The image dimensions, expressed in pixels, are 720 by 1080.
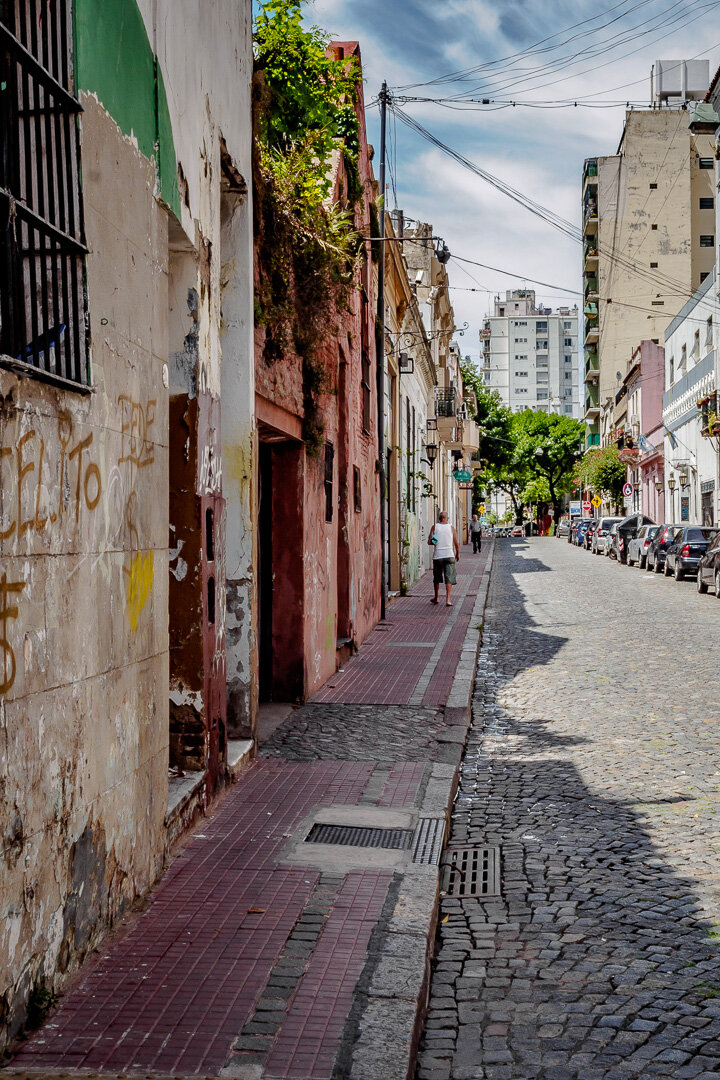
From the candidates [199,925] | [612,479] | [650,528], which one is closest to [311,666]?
[199,925]

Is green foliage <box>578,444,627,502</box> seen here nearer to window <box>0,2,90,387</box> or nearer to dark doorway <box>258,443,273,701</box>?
dark doorway <box>258,443,273,701</box>

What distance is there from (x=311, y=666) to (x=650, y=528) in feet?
90.7

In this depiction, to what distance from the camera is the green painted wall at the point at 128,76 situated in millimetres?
4207

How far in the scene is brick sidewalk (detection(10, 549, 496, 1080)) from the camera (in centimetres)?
346

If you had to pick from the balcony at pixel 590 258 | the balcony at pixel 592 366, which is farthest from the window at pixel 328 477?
the balcony at pixel 592 366

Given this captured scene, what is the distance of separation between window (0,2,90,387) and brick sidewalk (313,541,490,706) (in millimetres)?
6896

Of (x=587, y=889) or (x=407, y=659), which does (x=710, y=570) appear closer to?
(x=407, y=659)

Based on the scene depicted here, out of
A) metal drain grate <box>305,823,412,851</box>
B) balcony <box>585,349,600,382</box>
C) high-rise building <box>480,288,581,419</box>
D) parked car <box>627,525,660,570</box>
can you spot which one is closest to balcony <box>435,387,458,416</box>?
parked car <box>627,525,660,570</box>

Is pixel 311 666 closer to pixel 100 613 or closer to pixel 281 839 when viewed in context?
pixel 281 839

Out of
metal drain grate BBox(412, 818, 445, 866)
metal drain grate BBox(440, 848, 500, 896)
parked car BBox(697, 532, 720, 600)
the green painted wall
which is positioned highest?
the green painted wall

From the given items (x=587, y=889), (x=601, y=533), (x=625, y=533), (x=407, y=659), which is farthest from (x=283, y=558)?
(x=601, y=533)

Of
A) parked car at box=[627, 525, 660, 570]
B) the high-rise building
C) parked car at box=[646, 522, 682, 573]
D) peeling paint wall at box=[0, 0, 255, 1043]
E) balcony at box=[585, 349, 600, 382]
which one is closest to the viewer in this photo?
peeling paint wall at box=[0, 0, 255, 1043]

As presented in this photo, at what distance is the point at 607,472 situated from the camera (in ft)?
214

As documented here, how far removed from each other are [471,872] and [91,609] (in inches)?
106
